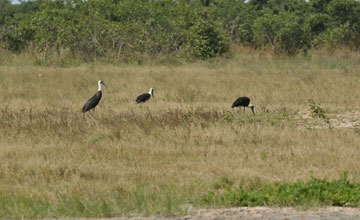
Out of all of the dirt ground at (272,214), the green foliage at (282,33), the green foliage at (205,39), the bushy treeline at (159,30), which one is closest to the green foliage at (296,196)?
the dirt ground at (272,214)

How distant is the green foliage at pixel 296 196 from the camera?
7.25m

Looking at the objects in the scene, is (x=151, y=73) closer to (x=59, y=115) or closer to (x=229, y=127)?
(x=59, y=115)

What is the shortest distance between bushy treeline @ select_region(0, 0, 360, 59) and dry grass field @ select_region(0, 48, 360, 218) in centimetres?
423

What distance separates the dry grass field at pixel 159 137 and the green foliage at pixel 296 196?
361 mm

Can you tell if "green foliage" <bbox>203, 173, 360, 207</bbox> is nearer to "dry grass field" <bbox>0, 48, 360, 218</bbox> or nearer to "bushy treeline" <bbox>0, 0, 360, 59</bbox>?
"dry grass field" <bbox>0, 48, 360, 218</bbox>

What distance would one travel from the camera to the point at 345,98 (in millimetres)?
17297

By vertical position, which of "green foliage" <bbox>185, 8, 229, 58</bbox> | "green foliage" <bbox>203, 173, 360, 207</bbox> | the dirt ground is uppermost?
"green foliage" <bbox>185, 8, 229, 58</bbox>

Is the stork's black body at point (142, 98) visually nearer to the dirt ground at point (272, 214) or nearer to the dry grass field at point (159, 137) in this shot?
the dry grass field at point (159, 137)

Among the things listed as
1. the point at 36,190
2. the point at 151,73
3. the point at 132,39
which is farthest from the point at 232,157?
the point at 132,39

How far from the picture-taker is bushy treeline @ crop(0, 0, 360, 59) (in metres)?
25.0

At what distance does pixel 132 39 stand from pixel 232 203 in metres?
18.6

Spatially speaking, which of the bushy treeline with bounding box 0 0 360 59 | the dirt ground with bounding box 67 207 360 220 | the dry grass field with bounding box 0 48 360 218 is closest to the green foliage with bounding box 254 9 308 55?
the bushy treeline with bounding box 0 0 360 59

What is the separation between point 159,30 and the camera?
1015 inches

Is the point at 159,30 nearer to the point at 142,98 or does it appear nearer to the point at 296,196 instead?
the point at 142,98
